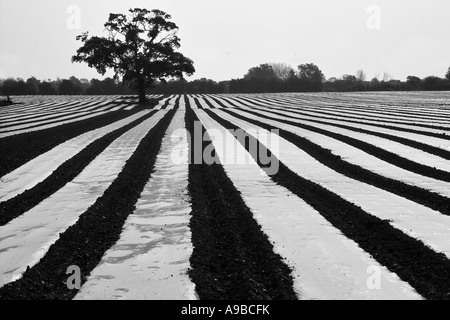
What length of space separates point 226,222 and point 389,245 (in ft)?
9.24

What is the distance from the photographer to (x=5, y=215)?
8.81 meters

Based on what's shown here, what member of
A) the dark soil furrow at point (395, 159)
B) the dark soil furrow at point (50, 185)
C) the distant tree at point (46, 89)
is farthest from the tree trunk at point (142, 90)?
the distant tree at point (46, 89)

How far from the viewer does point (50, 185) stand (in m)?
11.3

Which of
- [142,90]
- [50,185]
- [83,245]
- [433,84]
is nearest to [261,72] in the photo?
[433,84]

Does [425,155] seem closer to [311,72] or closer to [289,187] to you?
[289,187]

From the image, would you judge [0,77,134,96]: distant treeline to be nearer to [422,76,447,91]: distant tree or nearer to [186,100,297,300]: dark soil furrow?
[422,76,447,91]: distant tree

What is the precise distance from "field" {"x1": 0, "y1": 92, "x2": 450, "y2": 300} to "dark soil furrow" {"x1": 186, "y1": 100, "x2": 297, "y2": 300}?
0.03 m

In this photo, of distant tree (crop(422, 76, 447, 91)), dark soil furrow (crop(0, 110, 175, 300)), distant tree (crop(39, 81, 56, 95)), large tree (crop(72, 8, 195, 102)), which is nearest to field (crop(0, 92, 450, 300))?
dark soil furrow (crop(0, 110, 175, 300))

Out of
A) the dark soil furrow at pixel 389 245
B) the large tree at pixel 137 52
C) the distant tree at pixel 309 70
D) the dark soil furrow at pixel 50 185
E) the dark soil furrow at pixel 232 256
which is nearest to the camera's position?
the dark soil furrow at pixel 232 256

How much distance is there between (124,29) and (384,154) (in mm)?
40543

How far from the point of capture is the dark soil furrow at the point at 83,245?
5465 millimetres

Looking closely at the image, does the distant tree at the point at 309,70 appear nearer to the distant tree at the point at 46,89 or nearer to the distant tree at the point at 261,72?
the distant tree at the point at 261,72

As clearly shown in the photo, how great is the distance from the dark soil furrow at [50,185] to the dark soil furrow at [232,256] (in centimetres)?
357

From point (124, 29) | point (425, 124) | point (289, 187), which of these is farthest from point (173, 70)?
point (289, 187)
